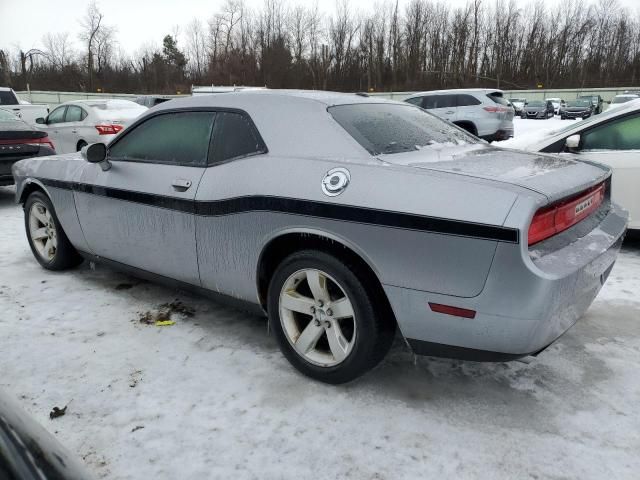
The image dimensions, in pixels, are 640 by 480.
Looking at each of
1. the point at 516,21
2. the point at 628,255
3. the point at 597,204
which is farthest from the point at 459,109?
the point at 516,21

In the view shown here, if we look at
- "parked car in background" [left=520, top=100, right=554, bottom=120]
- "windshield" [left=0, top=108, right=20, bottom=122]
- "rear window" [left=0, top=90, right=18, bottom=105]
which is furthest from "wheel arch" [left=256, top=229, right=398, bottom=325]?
"parked car in background" [left=520, top=100, right=554, bottom=120]

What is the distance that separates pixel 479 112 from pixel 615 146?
10.2m

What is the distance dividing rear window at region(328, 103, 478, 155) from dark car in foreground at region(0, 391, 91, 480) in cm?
182

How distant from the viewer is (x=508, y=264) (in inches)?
78.9

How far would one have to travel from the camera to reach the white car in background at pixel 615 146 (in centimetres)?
480

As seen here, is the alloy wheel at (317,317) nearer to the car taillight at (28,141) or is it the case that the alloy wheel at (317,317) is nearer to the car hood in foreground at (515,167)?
the car hood in foreground at (515,167)

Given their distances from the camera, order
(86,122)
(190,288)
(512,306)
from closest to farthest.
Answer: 1. (512,306)
2. (190,288)
3. (86,122)

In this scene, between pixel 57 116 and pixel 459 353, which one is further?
pixel 57 116

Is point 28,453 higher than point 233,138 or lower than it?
lower

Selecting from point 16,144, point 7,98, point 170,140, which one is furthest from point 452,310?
point 7,98

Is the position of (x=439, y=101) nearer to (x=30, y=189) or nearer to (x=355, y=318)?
(x=30, y=189)

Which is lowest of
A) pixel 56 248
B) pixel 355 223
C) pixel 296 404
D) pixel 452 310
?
pixel 296 404

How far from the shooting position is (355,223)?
2330mm

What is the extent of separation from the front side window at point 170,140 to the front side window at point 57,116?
875 centimetres
